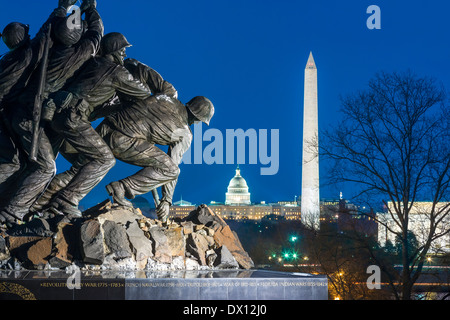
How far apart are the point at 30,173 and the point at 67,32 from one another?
2.22 metres

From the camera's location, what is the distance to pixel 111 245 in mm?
8688

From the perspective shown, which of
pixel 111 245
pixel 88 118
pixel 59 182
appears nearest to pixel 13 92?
pixel 88 118

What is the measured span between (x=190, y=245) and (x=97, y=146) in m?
2.03

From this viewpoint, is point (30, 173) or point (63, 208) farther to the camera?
point (30, 173)

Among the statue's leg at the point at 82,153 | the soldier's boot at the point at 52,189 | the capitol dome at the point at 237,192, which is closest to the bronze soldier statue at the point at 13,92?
the soldier's boot at the point at 52,189

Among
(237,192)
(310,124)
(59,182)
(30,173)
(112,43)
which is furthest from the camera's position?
(237,192)

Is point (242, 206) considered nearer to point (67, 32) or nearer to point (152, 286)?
point (67, 32)

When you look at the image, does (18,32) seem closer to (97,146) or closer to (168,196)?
(97,146)

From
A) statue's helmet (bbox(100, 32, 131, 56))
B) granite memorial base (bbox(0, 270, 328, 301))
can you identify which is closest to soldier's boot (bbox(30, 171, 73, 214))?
granite memorial base (bbox(0, 270, 328, 301))
